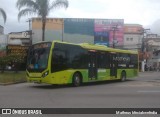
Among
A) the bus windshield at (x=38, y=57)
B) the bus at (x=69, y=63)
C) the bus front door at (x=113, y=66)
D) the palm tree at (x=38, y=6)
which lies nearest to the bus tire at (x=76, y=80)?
the bus at (x=69, y=63)

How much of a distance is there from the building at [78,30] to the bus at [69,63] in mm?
41111

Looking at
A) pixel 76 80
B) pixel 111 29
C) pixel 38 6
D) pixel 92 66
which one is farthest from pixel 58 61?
pixel 111 29

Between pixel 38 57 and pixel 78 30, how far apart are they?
158ft

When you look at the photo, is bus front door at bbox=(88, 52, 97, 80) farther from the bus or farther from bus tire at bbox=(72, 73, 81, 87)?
bus tire at bbox=(72, 73, 81, 87)

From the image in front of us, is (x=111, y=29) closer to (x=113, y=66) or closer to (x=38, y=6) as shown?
(x=38, y=6)

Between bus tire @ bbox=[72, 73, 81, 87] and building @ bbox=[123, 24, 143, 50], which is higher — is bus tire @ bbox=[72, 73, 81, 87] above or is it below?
below

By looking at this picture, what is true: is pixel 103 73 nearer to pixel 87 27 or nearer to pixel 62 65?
pixel 62 65

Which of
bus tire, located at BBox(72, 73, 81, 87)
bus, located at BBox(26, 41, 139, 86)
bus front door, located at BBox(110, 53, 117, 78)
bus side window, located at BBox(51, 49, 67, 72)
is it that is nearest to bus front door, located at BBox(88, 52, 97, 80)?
bus, located at BBox(26, 41, 139, 86)

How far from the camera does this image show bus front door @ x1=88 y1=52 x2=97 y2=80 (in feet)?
83.0

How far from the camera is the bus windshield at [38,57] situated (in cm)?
→ 2181

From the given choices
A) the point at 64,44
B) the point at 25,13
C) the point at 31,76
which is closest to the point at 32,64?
the point at 31,76

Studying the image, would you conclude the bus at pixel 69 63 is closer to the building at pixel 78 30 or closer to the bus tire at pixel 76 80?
the bus tire at pixel 76 80

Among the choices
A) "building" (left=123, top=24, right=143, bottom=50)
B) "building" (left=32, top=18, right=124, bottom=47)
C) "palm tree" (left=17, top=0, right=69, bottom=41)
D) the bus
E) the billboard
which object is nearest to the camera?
the bus

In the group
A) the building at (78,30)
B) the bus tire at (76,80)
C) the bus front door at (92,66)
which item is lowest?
the bus tire at (76,80)
